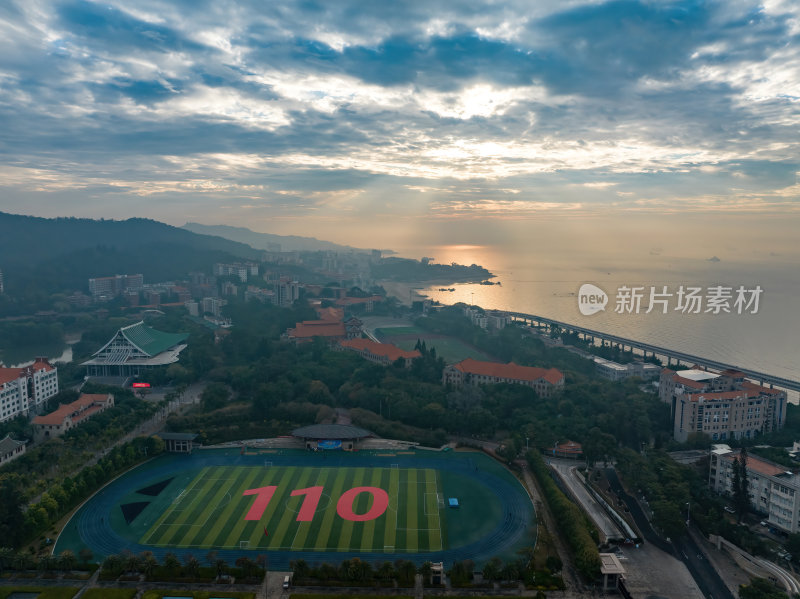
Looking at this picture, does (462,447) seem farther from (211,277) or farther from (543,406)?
(211,277)

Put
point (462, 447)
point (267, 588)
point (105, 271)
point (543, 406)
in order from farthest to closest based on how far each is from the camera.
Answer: point (105, 271) → point (543, 406) → point (462, 447) → point (267, 588)

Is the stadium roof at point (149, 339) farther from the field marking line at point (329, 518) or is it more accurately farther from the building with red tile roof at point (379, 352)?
the field marking line at point (329, 518)

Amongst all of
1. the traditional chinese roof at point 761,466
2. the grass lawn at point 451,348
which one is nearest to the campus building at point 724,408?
the traditional chinese roof at point 761,466

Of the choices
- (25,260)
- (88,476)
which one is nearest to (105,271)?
(25,260)

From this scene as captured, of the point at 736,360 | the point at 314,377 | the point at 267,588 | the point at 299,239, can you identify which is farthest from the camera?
the point at 299,239

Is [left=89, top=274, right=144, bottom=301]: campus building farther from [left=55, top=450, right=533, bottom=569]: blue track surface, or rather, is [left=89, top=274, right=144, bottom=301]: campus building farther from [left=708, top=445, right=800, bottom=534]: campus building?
[left=708, top=445, right=800, bottom=534]: campus building

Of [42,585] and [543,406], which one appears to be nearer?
[42,585]

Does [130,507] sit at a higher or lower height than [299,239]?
lower
